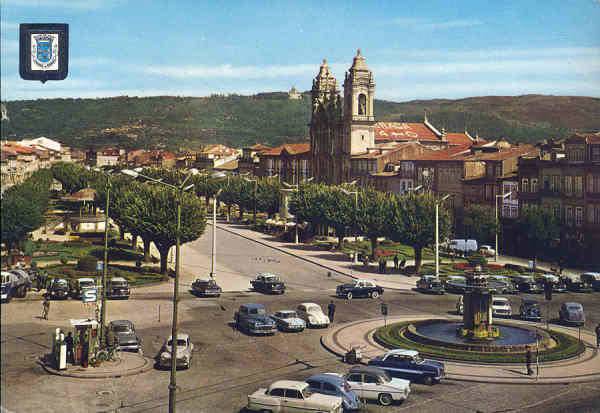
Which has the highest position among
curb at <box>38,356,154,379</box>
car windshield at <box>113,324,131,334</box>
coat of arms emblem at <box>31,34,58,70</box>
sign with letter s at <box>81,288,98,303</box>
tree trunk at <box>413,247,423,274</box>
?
coat of arms emblem at <box>31,34,58,70</box>

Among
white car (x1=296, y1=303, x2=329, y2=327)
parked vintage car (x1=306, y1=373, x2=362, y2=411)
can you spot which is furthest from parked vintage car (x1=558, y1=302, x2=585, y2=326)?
parked vintage car (x1=306, y1=373, x2=362, y2=411)

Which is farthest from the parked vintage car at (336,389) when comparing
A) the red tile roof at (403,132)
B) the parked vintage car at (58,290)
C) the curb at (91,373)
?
the red tile roof at (403,132)

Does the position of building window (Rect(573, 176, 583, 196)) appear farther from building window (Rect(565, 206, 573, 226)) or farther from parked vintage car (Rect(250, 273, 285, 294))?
parked vintage car (Rect(250, 273, 285, 294))

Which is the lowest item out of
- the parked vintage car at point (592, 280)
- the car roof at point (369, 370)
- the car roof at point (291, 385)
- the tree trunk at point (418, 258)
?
the car roof at point (291, 385)

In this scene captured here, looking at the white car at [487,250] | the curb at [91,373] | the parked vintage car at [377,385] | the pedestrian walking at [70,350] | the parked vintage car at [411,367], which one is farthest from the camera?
the white car at [487,250]

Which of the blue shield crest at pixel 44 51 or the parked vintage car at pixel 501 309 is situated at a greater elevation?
the blue shield crest at pixel 44 51

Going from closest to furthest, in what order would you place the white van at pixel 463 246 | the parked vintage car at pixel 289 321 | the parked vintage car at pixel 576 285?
1. the parked vintage car at pixel 289 321
2. the parked vintage car at pixel 576 285
3. the white van at pixel 463 246

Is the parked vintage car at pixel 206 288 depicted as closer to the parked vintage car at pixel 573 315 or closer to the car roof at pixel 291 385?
the parked vintage car at pixel 573 315
